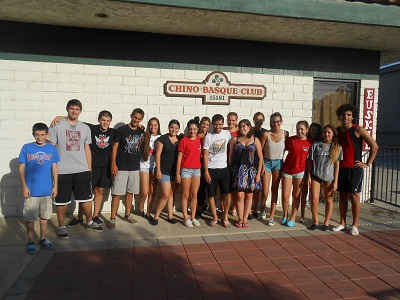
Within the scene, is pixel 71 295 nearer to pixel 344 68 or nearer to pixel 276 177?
pixel 276 177

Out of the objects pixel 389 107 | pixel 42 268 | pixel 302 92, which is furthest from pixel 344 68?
pixel 389 107

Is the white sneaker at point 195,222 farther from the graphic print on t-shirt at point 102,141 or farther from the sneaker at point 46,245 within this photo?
the sneaker at point 46,245

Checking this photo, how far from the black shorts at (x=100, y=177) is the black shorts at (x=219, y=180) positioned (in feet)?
5.43

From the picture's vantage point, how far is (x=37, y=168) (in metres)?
3.82

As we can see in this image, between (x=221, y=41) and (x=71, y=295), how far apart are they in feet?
15.7

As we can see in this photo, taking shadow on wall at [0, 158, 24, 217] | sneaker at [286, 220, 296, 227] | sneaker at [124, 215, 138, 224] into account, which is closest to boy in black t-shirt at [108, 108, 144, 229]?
sneaker at [124, 215, 138, 224]

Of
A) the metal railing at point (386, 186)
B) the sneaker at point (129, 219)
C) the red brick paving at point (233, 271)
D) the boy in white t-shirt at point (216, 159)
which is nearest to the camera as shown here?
the red brick paving at point (233, 271)

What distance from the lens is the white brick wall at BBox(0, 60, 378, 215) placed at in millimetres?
5145

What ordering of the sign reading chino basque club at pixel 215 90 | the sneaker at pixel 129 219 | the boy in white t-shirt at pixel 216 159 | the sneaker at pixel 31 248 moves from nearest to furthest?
the sneaker at pixel 31 248 → the boy in white t-shirt at pixel 216 159 → the sneaker at pixel 129 219 → the sign reading chino basque club at pixel 215 90

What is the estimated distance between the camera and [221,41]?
5.70 metres

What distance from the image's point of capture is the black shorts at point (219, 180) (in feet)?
15.2

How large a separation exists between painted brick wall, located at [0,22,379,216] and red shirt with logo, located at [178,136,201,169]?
1115 millimetres

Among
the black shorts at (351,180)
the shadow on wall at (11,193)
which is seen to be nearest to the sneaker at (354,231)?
the black shorts at (351,180)

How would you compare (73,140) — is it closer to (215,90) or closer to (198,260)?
(198,260)
